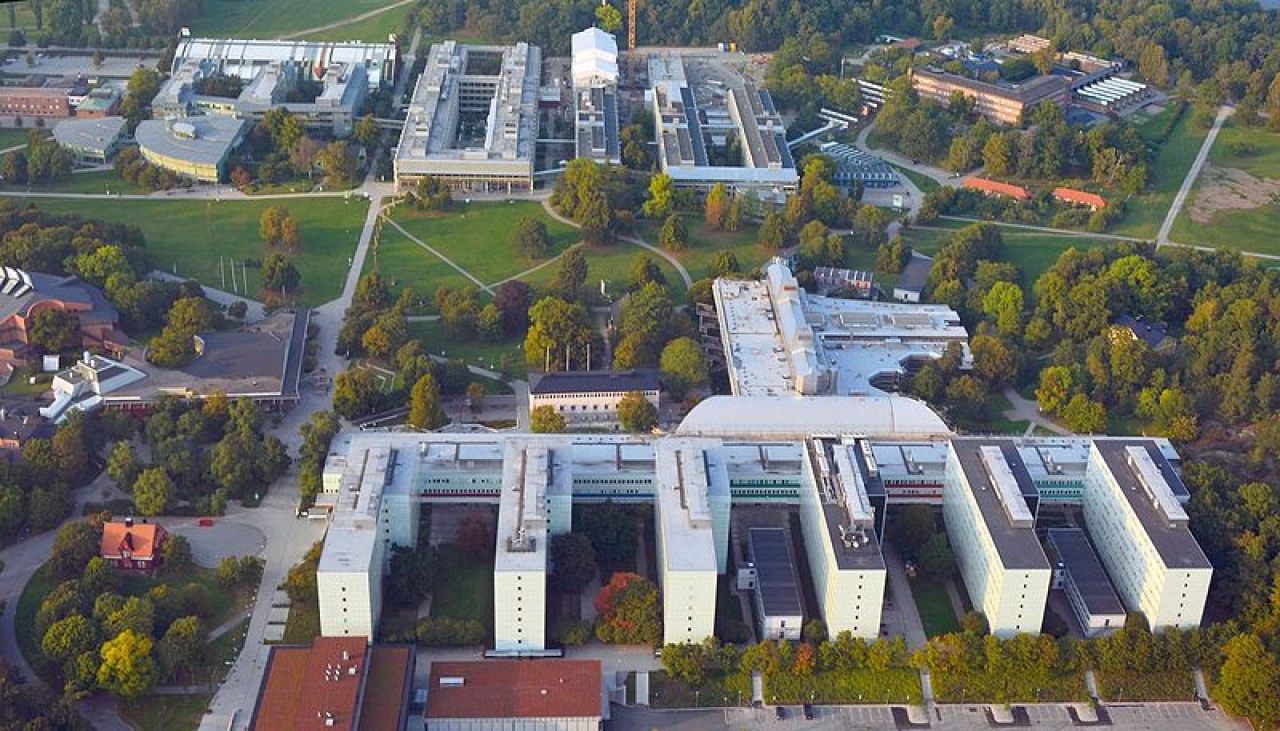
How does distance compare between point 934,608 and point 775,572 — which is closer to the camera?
point 775,572

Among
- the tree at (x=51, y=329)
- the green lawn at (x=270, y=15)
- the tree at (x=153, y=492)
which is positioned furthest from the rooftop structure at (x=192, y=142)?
the tree at (x=153, y=492)

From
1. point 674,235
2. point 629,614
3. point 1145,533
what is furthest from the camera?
point 674,235

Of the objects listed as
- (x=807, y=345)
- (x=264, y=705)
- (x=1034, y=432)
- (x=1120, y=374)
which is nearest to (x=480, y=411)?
(x=807, y=345)

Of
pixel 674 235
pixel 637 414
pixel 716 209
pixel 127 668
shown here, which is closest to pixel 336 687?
pixel 127 668

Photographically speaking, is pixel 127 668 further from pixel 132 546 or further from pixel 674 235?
pixel 674 235

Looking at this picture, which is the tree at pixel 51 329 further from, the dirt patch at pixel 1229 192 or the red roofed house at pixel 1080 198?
the dirt patch at pixel 1229 192

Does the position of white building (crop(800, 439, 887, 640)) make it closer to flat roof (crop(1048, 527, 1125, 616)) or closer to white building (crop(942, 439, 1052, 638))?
white building (crop(942, 439, 1052, 638))

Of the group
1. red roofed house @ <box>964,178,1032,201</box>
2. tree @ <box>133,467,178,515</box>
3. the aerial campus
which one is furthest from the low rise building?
red roofed house @ <box>964,178,1032,201</box>
